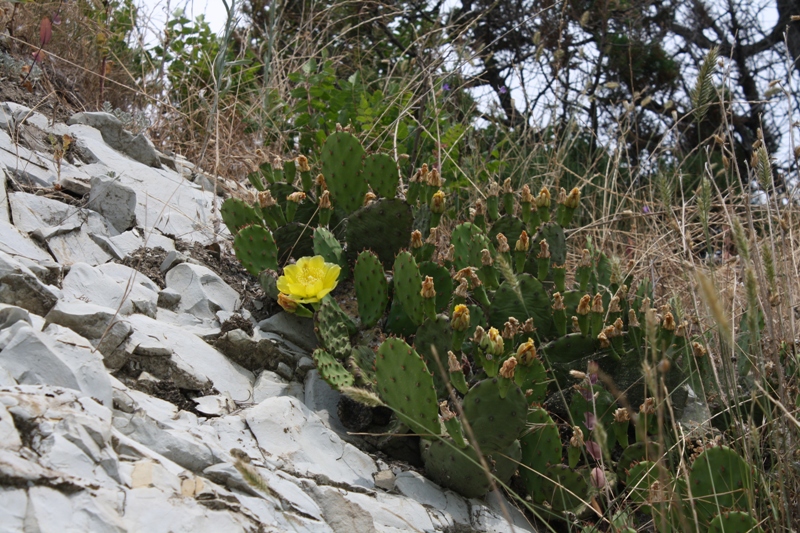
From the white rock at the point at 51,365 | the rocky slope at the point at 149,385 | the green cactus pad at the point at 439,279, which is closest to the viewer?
the rocky slope at the point at 149,385

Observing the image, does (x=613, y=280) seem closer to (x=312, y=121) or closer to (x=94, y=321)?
(x=94, y=321)

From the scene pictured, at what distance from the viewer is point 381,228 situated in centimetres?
251

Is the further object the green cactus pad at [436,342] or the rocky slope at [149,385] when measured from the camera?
the green cactus pad at [436,342]

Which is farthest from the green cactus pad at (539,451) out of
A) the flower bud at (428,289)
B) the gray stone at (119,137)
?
the gray stone at (119,137)

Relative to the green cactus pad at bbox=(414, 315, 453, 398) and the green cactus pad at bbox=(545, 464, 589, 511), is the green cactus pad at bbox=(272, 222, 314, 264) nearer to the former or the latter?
the green cactus pad at bbox=(414, 315, 453, 398)

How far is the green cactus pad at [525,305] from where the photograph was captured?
2287mm

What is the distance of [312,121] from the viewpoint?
12.2 feet

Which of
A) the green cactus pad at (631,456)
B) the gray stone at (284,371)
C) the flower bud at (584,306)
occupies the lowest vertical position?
the green cactus pad at (631,456)

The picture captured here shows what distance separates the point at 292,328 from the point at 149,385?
0.62 m

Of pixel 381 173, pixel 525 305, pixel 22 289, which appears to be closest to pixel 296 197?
pixel 381 173

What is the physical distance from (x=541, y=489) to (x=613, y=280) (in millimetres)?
716

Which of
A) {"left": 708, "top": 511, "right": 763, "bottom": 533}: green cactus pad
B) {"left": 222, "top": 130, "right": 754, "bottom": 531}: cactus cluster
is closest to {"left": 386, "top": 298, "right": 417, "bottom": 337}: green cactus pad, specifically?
{"left": 222, "top": 130, "right": 754, "bottom": 531}: cactus cluster

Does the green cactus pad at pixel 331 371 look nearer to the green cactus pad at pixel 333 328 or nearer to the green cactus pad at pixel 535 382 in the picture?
the green cactus pad at pixel 333 328

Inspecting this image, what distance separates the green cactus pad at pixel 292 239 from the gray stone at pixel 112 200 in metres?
0.49
